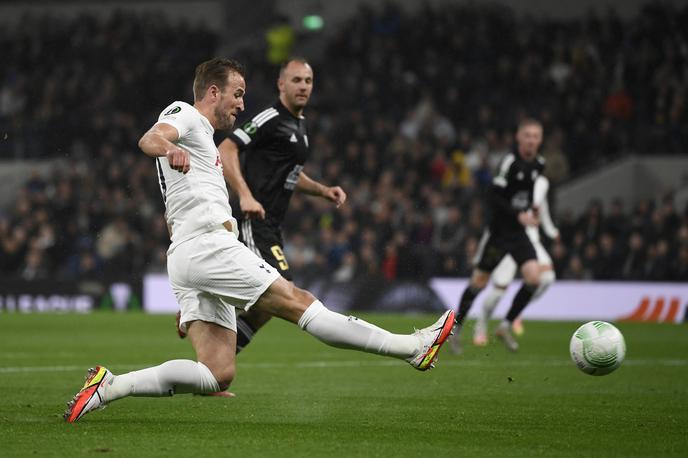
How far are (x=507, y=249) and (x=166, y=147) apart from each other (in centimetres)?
743

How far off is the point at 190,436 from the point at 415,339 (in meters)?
1.39

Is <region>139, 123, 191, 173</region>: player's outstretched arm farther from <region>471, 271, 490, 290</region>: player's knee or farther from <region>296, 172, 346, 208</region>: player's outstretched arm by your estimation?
<region>471, 271, 490, 290</region>: player's knee

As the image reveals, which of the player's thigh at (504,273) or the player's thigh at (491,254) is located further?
the player's thigh at (504,273)

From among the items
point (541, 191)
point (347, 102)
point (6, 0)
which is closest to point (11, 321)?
point (541, 191)

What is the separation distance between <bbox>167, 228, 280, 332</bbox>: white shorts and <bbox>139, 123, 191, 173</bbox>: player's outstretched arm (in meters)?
0.61

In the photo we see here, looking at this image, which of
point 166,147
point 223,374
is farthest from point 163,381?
point 166,147

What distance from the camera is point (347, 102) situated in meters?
26.6

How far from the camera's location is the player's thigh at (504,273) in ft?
46.8

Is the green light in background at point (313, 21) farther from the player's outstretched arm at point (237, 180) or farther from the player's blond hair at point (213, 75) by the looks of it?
the player's blond hair at point (213, 75)

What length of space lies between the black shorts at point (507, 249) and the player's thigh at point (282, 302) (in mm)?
6649

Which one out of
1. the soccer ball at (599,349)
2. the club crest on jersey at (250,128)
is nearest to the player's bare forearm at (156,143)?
the club crest on jersey at (250,128)

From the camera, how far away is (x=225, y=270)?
6672mm

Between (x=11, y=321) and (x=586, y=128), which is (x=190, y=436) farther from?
(x=586, y=128)

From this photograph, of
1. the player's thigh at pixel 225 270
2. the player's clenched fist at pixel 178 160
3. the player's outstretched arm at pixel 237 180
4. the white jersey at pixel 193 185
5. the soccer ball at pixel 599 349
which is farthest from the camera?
the player's outstretched arm at pixel 237 180
